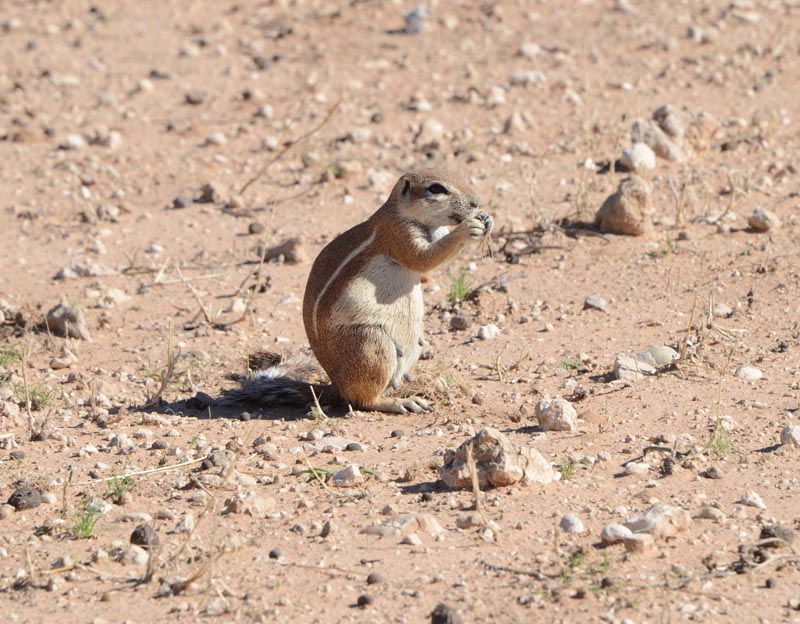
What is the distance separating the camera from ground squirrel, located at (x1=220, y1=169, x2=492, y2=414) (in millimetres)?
6441

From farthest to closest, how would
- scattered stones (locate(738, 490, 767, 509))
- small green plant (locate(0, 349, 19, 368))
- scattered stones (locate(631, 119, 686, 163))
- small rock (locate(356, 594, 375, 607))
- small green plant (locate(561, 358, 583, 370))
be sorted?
scattered stones (locate(631, 119, 686, 163)) → small green plant (locate(0, 349, 19, 368)) → small green plant (locate(561, 358, 583, 370)) → scattered stones (locate(738, 490, 767, 509)) → small rock (locate(356, 594, 375, 607))

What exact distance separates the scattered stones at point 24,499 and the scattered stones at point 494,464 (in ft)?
6.31

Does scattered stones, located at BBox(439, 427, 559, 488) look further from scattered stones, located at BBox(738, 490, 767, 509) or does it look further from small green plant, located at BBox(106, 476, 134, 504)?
small green plant, located at BBox(106, 476, 134, 504)

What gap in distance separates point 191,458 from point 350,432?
0.91 meters

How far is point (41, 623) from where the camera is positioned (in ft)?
14.2

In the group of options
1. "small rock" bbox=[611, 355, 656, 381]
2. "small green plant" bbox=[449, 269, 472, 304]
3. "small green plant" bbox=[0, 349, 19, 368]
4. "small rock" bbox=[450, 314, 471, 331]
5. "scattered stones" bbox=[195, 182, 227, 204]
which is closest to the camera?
"small rock" bbox=[611, 355, 656, 381]

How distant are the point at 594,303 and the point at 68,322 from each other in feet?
11.9

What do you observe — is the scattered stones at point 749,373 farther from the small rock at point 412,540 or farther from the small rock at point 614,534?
the small rock at point 412,540

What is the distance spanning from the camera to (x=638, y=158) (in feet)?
31.4

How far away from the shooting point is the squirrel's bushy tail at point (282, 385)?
6.75 metres

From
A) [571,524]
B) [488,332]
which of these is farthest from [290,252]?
[571,524]

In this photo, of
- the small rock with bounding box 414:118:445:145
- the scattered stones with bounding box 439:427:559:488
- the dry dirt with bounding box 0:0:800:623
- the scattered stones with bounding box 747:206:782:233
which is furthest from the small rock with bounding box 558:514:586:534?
the small rock with bounding box 414:118:445:145

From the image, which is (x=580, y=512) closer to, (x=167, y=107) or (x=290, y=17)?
(x=167, y=107)

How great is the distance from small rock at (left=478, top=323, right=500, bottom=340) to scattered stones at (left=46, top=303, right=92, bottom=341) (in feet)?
9.00
